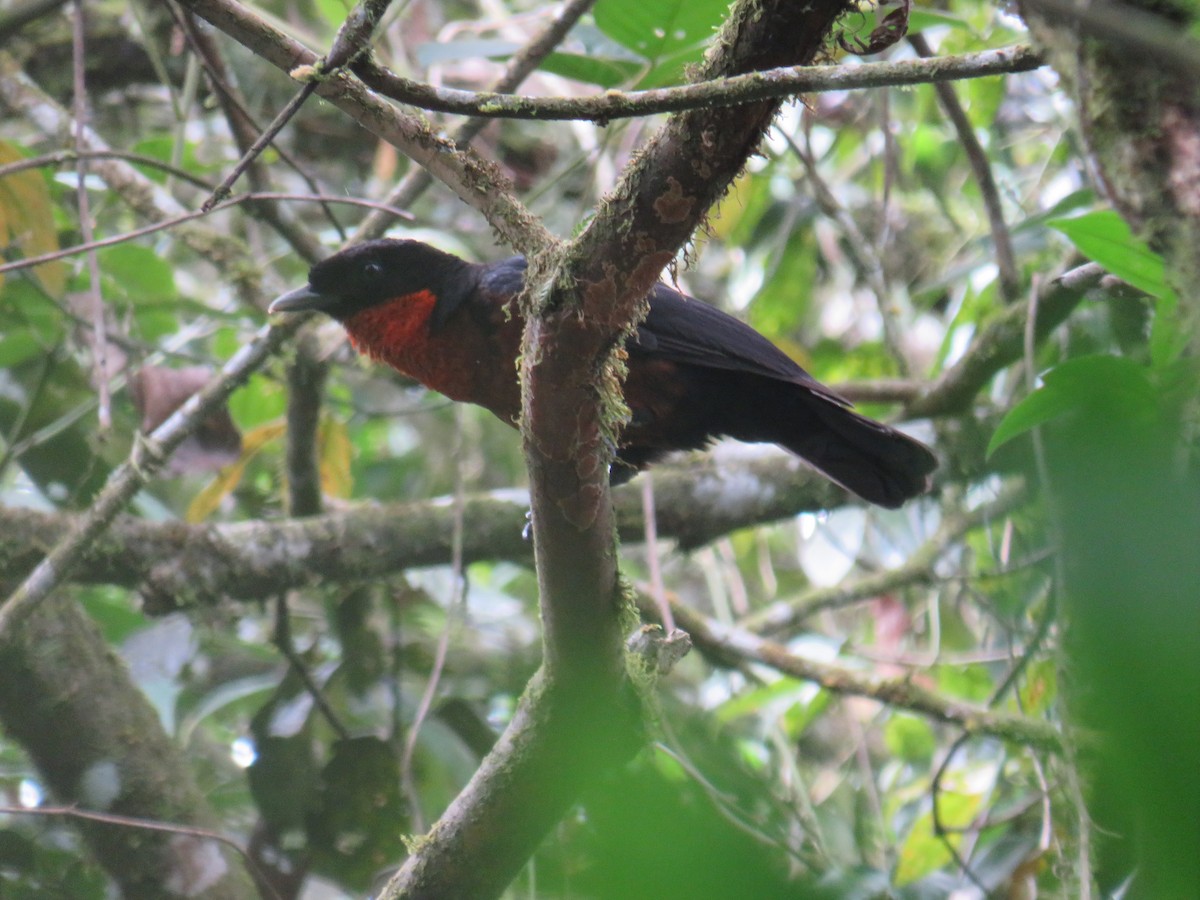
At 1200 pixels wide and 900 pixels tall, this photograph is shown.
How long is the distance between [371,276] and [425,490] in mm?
2215

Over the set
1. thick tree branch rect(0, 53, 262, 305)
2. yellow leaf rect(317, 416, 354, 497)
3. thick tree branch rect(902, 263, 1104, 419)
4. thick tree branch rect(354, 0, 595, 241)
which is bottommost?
yellow leaf rect(317, 416, 354, 497)

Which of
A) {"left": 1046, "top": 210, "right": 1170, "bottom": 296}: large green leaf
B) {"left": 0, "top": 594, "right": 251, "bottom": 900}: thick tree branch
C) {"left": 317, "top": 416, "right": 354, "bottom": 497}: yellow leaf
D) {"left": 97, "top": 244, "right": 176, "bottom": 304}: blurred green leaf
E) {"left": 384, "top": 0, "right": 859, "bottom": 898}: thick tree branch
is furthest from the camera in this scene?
{"left": 317, "top": 416, "right": 354, "bottom": 497}: yellow leaf

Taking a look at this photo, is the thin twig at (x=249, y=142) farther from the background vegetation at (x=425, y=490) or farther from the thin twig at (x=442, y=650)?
the thin twig at (x=442, y=650)

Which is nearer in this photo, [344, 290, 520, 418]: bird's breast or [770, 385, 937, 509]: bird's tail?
[344, 290, 520, 418]: bird's breast

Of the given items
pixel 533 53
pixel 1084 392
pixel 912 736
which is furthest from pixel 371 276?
pixel 912 736

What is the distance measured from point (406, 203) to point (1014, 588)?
2.74m

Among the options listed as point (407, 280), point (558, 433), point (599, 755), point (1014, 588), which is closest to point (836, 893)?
point (599, 755)

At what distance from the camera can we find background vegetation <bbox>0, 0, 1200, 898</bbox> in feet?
6.81

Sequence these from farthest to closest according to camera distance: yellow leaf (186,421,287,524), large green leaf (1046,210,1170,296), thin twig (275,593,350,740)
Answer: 1. yellow leaf (186,421,287,524)
2. thin twig (275,593,350,740)
3. large green leaf (1046,210,1170,296)

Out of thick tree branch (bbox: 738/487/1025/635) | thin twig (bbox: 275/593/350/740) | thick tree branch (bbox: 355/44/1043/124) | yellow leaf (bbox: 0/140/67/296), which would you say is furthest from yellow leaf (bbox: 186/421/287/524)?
thick tree branch (bbox: 355/44/1043/124)

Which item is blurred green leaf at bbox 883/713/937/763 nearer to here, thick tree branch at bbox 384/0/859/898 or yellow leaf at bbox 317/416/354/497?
yellow leaf at bbox 317/416/354/497

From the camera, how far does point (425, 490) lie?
5.30 m

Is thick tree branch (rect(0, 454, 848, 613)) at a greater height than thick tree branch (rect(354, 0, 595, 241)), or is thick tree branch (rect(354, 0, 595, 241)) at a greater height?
thick tree branch (rect(354, 0, 595, 241))

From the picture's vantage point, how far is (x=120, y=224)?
501cm
